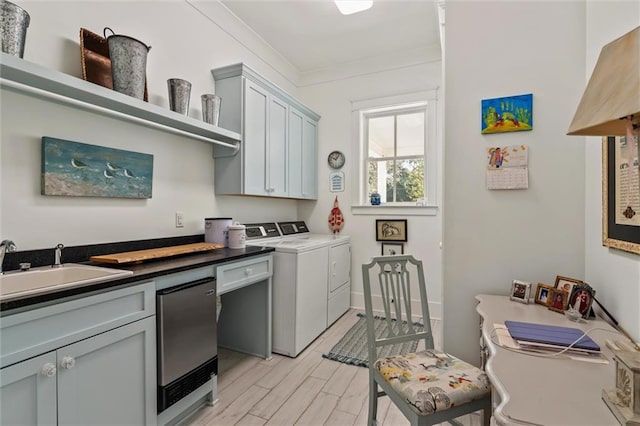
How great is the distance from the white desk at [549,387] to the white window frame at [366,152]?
94.2 inches

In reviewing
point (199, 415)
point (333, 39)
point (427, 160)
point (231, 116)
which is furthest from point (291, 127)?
point (199, 415)

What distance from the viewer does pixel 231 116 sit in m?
2.69

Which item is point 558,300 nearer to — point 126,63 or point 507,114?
point 507,114

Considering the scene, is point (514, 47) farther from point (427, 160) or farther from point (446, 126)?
point (427, 160)

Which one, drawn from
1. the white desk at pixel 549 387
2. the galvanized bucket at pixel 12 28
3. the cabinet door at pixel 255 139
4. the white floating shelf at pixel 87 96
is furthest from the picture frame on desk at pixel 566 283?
the galvanized bucket at pixel 12 28

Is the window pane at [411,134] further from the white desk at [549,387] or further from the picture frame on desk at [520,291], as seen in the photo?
the white desk at [549,387]

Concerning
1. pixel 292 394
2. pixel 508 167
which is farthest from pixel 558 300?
pixel 292 394

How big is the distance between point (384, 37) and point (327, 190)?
185 cm

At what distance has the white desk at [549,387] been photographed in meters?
0.72

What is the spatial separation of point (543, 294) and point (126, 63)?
266 centimetres

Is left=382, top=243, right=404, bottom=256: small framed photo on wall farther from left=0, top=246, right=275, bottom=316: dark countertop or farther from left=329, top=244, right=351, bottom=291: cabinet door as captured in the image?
left=0, top=246, right=275, bottom=316: dark countertop

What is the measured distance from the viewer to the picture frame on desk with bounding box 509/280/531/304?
1.58 m

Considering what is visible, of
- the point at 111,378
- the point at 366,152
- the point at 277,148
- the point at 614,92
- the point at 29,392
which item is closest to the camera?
the point at 614,92

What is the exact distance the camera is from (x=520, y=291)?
161 centimetres
